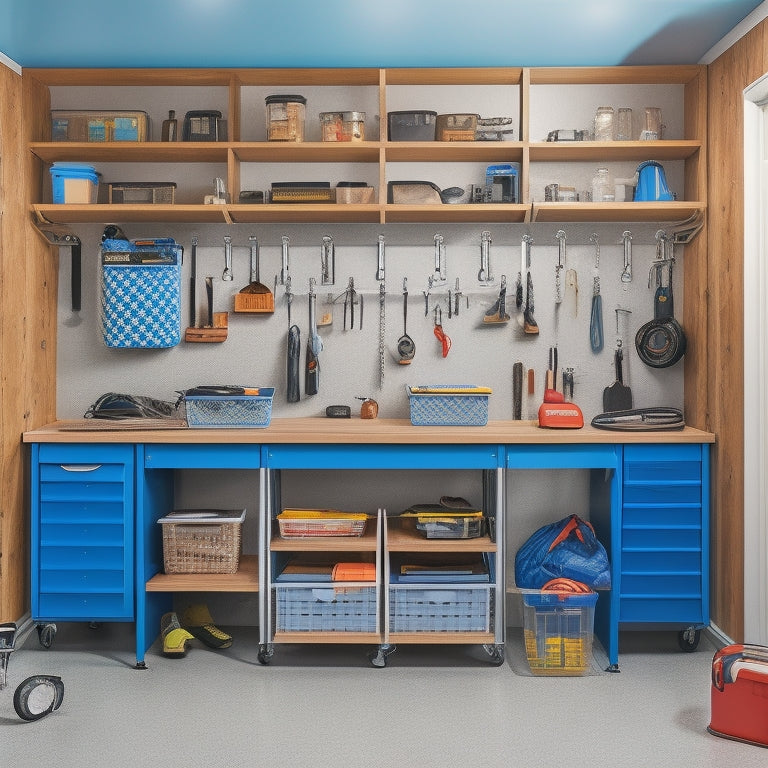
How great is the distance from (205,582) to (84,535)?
1.77 feet

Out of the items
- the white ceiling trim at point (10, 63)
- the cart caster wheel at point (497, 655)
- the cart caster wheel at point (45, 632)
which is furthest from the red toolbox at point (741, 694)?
the white ceiling trim at point (10, 63)

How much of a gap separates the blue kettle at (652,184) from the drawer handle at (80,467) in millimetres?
2671

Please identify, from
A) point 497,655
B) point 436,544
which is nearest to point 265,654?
point 436,544

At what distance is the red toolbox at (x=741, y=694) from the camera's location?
Answer: 275 cm

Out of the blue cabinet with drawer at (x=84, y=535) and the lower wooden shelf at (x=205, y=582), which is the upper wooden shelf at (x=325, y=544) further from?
the blue cabinet with drawer at (x=84, y=535)

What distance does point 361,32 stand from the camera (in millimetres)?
3498

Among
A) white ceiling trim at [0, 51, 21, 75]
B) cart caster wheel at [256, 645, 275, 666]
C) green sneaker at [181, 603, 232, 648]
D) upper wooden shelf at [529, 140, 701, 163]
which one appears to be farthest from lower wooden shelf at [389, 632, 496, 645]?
white ceiling trim at [0, 51, 21, 75]

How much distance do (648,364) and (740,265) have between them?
2.46ft

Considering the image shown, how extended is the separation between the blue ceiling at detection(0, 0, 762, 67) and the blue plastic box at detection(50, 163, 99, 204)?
18.4 inches

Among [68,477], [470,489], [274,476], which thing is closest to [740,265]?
[470,489]

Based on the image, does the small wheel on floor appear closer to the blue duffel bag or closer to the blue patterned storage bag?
the blue duffel bag

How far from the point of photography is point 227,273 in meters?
4.05

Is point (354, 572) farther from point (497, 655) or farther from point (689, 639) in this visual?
point (689, 639)

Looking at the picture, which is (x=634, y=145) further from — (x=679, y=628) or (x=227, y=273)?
(x=679, y=628)
